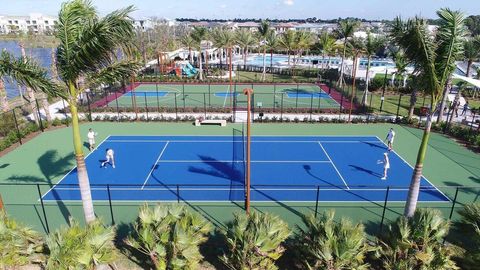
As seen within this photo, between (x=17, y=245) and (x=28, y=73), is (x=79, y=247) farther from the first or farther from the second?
(x=28, y=73)

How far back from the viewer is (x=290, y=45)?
163 feet

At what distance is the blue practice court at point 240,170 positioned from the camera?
16453 mm

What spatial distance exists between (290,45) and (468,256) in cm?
4221

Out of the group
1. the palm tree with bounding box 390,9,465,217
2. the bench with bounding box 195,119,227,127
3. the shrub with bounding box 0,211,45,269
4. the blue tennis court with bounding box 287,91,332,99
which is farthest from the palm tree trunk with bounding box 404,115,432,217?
the blue tennis court with bounding box 287,91,332,99

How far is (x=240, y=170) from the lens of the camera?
759 inches

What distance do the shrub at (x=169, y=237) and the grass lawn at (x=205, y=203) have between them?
108 inches

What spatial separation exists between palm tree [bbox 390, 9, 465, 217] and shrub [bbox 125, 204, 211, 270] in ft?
28.0

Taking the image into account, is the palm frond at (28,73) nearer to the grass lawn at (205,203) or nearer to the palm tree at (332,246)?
the grass lawn at (205,203)

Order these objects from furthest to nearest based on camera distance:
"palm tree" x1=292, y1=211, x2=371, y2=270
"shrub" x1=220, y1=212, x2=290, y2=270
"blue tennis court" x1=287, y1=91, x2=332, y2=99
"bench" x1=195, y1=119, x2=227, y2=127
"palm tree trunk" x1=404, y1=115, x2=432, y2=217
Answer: "blue tennis court" x1=287, y1=91, x2=332, y2=99 → "bench" x1=195, y1=119, x2=227, y2=127 → "palm tree trunk" x1=404, y1=115, x2=432, y2=217 → "shrub" x1=220, y1=212, x2=290, y2=270 → "palm tree" x1=292, y1=211, x2=371, y2=270

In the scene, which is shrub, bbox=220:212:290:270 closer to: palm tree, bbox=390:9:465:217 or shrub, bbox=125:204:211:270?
shrub, bbox=125:204:211:270

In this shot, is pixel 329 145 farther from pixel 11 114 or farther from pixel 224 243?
pixel 11 114

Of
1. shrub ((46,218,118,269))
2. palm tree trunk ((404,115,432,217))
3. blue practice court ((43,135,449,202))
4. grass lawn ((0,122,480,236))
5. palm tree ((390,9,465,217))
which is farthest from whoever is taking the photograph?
blue practice court ((43,135,449,202))

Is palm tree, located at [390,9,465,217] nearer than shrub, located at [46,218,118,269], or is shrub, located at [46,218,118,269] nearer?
shrub, located at [46,218,118,269]

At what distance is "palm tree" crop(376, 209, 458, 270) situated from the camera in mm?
10273
